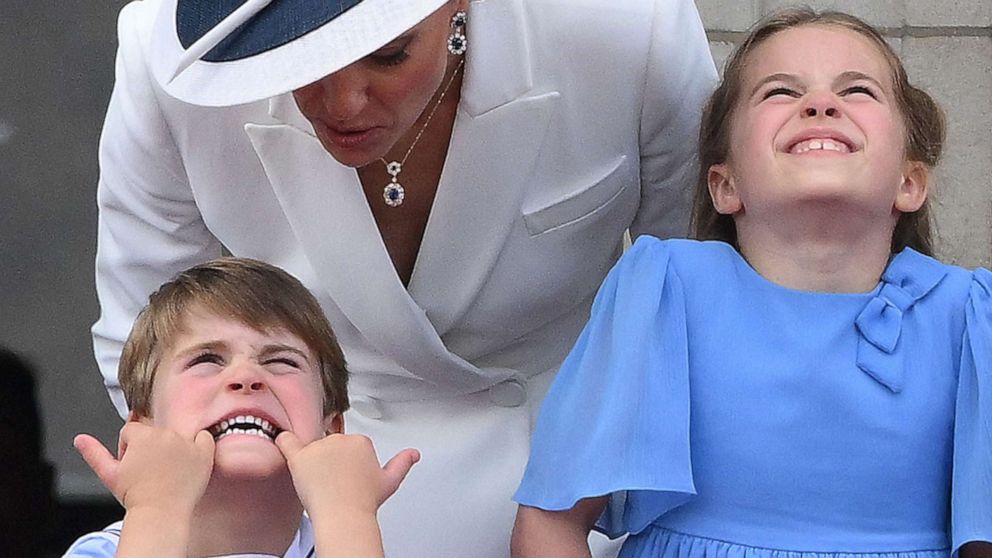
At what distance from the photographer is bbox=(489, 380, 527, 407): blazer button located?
8.04ft

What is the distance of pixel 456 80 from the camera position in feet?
7.57

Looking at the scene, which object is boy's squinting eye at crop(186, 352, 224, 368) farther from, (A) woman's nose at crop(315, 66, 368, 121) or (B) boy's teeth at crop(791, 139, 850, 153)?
(B) boy's teeth at crop(791, 139, 850, 153)

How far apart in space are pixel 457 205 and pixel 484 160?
6 centimetres

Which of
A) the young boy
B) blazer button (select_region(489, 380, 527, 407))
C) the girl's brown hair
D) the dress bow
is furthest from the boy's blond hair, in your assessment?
the dress bow

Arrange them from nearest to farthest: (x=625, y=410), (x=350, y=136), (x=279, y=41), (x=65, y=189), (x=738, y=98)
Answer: (x=279, y=41), (x=625, y=410), (x=350, y=136), (x=738, y=98), (x=65, y=189)

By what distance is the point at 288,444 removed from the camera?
6.32 feet

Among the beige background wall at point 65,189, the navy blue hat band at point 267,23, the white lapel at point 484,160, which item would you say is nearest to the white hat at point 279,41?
the navy blue hat band at point 267,23

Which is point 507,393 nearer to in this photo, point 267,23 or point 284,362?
point 284,362

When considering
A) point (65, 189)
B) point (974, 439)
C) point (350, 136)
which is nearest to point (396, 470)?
point (350, 136)

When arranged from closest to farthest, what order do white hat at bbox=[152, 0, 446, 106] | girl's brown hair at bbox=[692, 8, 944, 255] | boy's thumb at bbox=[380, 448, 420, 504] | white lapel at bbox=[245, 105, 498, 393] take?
white hat at bbox=[152, 0, 446, 106] < boy's thumb at bbox=[380, 448, 420, 504] < girl's brown hair at bbox=[692, 8, 944, 255] < white lapel at bbox=[245, 105, 498, 393]

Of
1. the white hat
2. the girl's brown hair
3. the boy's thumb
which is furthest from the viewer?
the girl's brown hair

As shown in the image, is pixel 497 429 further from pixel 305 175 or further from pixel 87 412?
pixel 87 412

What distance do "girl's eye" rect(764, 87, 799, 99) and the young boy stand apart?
56cm

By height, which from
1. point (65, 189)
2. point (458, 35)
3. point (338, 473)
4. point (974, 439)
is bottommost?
point (65, 189)
